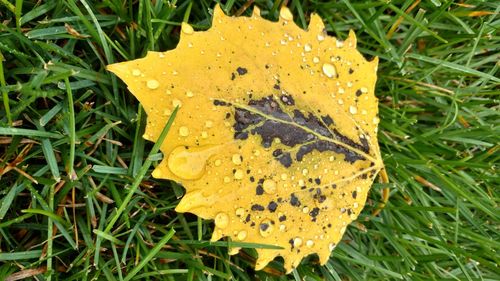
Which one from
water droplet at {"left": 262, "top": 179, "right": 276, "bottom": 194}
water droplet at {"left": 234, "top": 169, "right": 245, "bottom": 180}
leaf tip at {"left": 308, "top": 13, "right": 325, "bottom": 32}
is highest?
leaf tip at {"left": 308, "top": 13, "right": 325, "bottom": 32}

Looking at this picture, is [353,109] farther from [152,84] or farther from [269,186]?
[152,84]

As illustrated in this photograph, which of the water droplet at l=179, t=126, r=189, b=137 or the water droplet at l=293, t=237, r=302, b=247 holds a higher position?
the water droplet at l=179, t=126, r=189, b=137

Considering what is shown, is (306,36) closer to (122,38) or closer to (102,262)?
(122,38)

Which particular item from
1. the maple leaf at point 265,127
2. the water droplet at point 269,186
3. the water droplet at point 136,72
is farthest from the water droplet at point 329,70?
the water droplet at point 136,72

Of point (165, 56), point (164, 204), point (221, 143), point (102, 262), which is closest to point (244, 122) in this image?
point (221, 143)

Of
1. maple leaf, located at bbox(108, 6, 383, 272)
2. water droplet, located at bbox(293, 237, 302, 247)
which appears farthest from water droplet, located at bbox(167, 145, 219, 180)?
water droplet, located at bbox(293, 237, 302, 247)

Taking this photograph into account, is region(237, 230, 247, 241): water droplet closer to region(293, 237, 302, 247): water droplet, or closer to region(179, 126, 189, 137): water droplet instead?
region(293, 237, 302, 247): water droplet

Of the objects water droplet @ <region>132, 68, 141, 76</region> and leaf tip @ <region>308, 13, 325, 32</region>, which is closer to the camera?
water droplet @ <region>132, 68, 141, 76</region>

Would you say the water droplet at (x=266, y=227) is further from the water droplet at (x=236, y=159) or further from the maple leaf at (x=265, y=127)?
the water droplet at (x=236, y=159)
